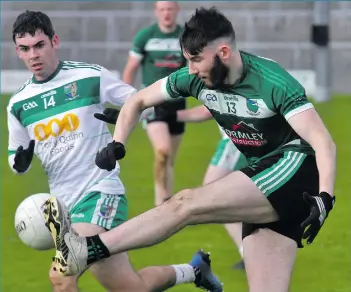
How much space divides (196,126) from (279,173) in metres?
12.0

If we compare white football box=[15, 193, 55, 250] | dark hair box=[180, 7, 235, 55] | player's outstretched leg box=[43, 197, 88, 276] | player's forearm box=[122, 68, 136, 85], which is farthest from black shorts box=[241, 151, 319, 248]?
player's forearm box=[122, 68, 136, 85]

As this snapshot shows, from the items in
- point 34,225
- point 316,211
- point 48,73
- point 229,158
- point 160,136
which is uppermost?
point 48,73

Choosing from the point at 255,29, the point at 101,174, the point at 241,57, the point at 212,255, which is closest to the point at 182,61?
the point at 212,255

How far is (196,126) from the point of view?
1842cm

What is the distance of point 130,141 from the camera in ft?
55.9

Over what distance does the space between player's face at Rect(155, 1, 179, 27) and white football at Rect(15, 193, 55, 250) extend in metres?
5.79

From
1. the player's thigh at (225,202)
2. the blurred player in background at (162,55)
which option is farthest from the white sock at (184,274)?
the blurred player in background at (162,55)

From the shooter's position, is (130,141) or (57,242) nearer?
(57,242)

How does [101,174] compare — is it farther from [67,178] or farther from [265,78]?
[265,78]

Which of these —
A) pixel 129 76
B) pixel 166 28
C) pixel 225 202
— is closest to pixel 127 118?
pixel 225 202

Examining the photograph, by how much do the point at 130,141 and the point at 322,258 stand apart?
718 cm

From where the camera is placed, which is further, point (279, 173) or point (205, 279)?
point (205, 279)

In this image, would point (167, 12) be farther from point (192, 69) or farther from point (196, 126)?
point (192, 69)

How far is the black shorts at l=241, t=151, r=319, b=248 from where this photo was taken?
21.0ft
